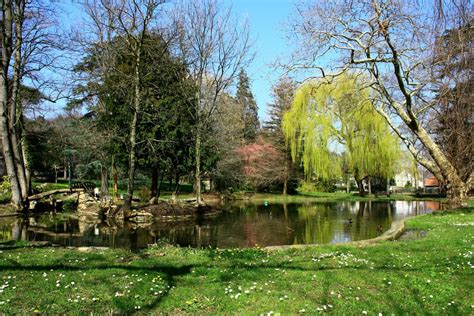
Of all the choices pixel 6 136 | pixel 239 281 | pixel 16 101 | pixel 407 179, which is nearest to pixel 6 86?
pixel 16 101

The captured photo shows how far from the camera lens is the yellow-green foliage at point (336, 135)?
3256 cm

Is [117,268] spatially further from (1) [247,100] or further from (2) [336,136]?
(1) [247,100]

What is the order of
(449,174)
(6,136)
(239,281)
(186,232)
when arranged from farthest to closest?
1. (6,136)
2. (449,174)
3. (186,232)
4. (239,281)

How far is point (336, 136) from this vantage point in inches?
1357

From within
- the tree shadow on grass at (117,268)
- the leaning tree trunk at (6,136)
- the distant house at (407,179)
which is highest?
the leaning tree trunk at (6,136)

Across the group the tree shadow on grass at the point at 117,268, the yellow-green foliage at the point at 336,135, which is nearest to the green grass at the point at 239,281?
the tree shadow on grass at the point at 117,268

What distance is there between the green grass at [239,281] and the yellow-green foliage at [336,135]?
84.6 feet

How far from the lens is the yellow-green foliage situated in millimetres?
32562

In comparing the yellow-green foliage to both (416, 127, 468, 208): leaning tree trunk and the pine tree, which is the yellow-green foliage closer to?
the pine tree

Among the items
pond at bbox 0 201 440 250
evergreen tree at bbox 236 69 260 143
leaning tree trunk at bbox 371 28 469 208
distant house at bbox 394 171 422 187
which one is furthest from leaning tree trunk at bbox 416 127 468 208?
evergreen tree at bbox 236 69 260 143

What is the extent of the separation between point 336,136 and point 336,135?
0.09 m

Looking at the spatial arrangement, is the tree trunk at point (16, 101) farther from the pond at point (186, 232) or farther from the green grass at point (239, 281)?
the green grass at point (239, 281)

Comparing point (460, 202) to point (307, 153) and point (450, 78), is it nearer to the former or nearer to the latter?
point (450, 78)

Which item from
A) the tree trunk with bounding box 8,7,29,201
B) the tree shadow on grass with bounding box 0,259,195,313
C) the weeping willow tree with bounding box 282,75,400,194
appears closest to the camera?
the tree shadow on grass with bounding box 0,259,195,313
